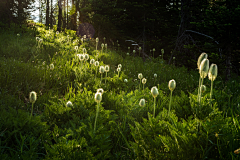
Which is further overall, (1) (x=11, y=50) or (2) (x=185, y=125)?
(1) (x=11, y=50)

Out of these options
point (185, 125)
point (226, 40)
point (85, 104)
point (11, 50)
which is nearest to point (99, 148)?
point (185, 125)

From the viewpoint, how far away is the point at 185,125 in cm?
145

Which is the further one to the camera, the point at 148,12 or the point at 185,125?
the point at 148,12

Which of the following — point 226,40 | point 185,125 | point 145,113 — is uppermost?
point 226,40

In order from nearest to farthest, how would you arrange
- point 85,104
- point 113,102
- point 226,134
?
point 226,134 → point 85,104 → point 113,102

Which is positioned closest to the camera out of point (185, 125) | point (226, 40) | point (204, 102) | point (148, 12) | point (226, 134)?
point (226, 134)

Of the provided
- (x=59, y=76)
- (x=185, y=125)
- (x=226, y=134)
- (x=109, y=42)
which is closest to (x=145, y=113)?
(x=185, y=125)

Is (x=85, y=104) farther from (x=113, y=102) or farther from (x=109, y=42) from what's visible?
(x=109, y=42)

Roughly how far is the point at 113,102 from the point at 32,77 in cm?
196

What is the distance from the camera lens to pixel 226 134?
4.17 ft

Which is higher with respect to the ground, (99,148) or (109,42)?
(109,42)

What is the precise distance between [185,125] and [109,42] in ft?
35.5

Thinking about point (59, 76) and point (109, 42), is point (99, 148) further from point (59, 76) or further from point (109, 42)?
point (109, 42)

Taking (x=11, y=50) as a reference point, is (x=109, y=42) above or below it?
above
